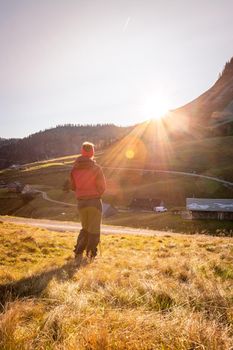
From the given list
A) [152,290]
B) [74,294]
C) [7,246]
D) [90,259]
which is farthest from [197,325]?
[7,246]

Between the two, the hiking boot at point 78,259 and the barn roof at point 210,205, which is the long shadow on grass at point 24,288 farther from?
the barn roof at point 210,205

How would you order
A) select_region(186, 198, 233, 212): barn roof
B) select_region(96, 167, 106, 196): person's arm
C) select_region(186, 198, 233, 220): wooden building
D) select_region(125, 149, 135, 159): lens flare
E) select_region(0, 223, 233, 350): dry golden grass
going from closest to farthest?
1. select_region(0, 223, 233, 350): dry golden grass
2. select_region(96, 167, 106, 196): person's arm
3. select_region(186, 198, 233, 220): wooden building
4. select_region(186, 198, 233, 212): barn roof
5. select_region(125, 149, 135, 159): lens flare

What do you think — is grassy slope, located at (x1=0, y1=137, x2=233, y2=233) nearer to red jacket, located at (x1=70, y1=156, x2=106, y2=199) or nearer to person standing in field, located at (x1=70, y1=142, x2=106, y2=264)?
person standing in field, located at (x1=70, y1=142, x2=106, y2=264)

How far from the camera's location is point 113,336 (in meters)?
3.58

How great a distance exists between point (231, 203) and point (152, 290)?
81081mm

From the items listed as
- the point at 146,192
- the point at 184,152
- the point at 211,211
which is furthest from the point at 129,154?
the point at 211,211

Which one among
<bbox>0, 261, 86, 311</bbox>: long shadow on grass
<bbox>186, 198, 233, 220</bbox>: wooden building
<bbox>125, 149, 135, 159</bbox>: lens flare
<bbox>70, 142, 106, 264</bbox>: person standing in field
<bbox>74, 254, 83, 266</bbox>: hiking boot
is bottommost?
<bbox>186, 198, 233, 220</bbox>: wooden building

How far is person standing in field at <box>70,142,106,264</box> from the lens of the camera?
1088 cm

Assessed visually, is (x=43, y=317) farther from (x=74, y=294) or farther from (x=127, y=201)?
(x=127, y=201)

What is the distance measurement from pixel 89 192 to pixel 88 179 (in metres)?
0.45

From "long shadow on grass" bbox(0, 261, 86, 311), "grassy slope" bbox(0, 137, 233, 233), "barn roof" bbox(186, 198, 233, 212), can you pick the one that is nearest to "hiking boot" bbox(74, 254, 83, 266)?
"long shadow on grass" bbox(0, 261, 86, 311)

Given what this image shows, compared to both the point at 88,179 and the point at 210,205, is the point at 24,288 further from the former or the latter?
the point at 210,205

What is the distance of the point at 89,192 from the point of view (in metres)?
10.9

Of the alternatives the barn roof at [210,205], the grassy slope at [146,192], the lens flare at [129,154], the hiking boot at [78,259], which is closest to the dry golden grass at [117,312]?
the hiking boot at [78,259]
